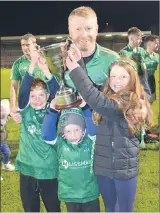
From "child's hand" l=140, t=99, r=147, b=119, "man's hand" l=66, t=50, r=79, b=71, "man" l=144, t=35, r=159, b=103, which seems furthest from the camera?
"man" l=144, t=35, r=159, b=103

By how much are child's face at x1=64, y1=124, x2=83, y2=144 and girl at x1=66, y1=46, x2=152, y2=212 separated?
0.11 m

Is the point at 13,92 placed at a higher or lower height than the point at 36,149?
higher

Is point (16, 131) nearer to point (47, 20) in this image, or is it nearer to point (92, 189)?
point (47, 20)

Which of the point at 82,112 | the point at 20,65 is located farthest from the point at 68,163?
the point at 20,65

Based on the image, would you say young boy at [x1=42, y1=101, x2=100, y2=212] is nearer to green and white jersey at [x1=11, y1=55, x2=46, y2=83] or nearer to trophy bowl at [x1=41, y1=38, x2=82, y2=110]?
trophy bowl at [x1=41, y1=38, x2=82, y2=110]

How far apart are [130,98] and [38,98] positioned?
1.72 feet

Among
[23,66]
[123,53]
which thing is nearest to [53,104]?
[23,66]

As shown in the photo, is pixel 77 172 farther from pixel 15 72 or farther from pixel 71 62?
pixel 15 72

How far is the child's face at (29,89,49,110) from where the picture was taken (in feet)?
7.27

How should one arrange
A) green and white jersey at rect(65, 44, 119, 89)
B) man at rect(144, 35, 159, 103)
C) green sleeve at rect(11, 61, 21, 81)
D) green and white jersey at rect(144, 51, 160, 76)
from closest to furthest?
1. green and white jersey at rect(65, 44, 119, 89)
2. green sleeve at rect(11, 61, 21, 81)
3. man at rect(144, 35, 159, 103)
4. green and white jersey at rect(144, 51, 160, 76)

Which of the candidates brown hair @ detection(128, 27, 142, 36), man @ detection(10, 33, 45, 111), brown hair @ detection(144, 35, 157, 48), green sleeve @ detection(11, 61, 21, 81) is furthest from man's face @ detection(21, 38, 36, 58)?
brown hair @ detection(144, 35, 157, 48)

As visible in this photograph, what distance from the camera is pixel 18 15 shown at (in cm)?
248

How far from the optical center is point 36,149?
7.41 ft

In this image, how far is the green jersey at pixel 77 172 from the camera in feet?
6.98
